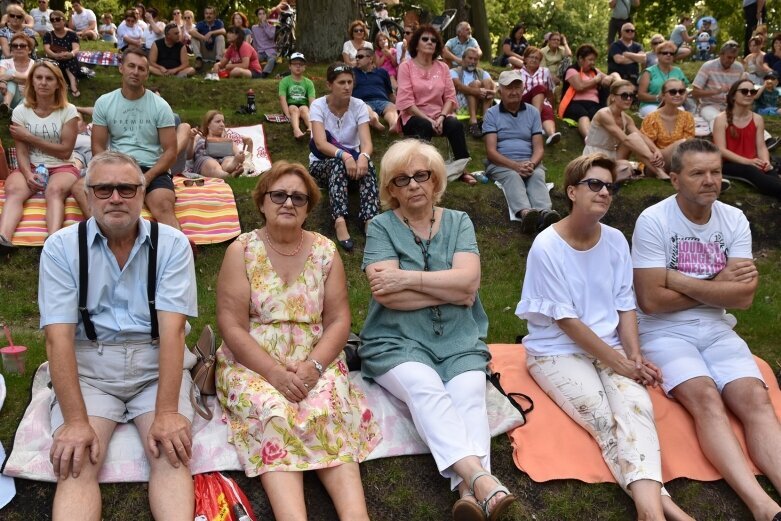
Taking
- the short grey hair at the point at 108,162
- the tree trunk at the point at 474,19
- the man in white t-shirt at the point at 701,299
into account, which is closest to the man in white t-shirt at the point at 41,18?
the tree trunk at the point at 474,19

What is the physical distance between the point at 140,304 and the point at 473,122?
314 inches

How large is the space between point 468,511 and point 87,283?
214 centimetres

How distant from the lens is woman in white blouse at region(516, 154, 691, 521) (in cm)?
412

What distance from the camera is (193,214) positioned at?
7148 millimetres

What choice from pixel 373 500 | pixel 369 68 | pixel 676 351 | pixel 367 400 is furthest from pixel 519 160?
pixel 373 500

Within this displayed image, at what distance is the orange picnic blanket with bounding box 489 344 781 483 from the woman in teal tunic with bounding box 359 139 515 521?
402 millimetres

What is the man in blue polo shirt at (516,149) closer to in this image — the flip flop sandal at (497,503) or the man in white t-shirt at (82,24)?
the flip flop sandal at (497,503)

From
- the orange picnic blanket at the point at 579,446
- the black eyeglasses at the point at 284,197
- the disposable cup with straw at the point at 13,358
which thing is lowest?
the orange picnic blanket at the point at 579,446

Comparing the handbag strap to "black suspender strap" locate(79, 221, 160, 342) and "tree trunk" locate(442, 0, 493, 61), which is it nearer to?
"black suspender strap" locate(79, 221, 160, 342)

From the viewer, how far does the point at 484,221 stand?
786 centimetres

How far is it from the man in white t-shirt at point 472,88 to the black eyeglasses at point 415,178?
6774mm

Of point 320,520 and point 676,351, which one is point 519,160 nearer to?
point 676,351

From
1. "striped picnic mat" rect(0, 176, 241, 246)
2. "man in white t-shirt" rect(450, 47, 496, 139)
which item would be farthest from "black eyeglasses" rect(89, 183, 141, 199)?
"man in white t-shirt" rect(450, 47, 496, 139)

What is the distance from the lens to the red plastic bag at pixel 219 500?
3.40 meters
